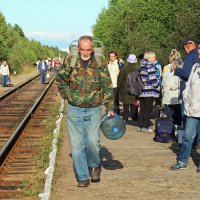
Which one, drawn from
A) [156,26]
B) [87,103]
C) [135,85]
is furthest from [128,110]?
[156,26]

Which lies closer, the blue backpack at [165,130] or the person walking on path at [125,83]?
the blue backpack at [165,130]

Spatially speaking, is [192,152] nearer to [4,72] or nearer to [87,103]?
[87,103]

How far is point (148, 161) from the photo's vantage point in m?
8.78

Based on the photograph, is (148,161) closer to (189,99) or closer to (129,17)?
(189,99)

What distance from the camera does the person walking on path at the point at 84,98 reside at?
682 centimetres

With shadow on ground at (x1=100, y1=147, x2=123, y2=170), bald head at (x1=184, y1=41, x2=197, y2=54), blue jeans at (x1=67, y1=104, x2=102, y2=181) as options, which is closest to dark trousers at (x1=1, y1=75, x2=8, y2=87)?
shadow on ground at (x1=100, y1=147, x2=123, y2=170)

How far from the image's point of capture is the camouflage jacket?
6.82m

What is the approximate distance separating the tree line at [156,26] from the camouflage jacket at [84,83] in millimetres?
15079

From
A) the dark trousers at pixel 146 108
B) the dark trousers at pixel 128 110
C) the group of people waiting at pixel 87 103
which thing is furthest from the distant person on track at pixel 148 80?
the group of people waiting at pixel 87 103

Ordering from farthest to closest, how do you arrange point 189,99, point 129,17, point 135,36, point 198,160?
1. point 129,17
2. point 135,36
3. point 198,160
4. point 189,99

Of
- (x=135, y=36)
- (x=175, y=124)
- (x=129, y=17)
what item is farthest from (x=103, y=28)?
(x=175, y=124)

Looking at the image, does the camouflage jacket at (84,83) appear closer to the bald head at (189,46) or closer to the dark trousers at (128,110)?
the bald head at (189,46)

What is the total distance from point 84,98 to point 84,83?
0.62 ft

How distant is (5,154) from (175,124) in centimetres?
365
